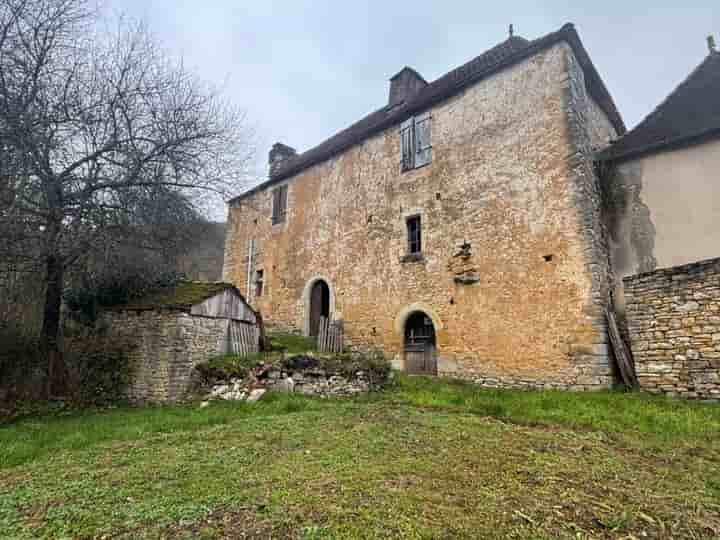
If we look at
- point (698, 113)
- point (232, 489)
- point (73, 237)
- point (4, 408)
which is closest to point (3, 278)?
point (73, 237)

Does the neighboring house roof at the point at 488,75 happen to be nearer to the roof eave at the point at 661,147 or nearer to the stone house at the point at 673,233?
the stone house at the point at 673,233

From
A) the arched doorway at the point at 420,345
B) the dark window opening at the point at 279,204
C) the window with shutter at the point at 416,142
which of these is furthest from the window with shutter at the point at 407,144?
the dark window opening at the point at 279,204

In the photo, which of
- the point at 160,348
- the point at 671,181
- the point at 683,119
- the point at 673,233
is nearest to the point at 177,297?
the point at 160,348

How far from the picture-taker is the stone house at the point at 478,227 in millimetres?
7711

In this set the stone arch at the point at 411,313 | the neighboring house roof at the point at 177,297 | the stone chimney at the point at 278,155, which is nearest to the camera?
the neighboring house roof at the point at 177,297

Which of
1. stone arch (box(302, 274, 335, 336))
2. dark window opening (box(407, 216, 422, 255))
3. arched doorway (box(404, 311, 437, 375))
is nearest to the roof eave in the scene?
dark window opening (box(407, 216, 422, 255))

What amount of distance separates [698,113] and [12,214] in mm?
12702

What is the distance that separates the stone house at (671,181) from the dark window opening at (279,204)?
1048 centimetres

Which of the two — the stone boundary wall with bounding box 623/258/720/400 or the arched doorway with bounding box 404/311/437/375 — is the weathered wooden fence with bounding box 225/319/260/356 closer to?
the arched doorway with bounding box 404/311/437/375

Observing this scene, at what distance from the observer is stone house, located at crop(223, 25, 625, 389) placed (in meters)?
7.71

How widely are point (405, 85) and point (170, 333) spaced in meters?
10.7

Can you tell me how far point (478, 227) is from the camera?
9.16 meters

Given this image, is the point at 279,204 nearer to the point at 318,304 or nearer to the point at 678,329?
the point at 318,304

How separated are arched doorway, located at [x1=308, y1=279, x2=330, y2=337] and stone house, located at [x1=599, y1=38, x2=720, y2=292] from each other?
8535mm
